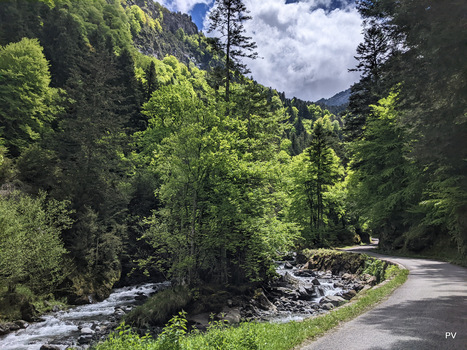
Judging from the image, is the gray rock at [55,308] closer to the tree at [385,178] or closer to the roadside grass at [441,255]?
the roadside grass at [441,255]

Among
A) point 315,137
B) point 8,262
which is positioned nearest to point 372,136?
point 315,137

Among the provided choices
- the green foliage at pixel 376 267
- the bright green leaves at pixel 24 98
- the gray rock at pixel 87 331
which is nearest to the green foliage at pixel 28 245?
the gray rock at pixel 87 331

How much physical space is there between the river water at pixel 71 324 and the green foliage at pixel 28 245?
101 inches

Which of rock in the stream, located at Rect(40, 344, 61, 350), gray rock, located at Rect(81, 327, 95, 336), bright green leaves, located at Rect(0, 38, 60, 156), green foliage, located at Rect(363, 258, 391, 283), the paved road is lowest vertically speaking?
gray rock, located at Rect(81, 327, 95, 336)

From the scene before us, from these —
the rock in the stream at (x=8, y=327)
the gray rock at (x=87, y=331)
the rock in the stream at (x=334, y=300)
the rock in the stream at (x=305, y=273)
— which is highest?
the rock in the stream at (x=334, y=300)

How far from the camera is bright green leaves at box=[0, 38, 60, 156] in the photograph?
28.6 m

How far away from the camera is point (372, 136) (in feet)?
98.8

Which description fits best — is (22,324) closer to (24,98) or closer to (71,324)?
(71,324)

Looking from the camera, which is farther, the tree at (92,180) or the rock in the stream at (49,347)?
the tree at (92,180)

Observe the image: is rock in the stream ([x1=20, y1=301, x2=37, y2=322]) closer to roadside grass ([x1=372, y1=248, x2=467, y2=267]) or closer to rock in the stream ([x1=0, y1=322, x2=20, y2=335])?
rock in the stream ([x1=0, y1=322, x2=20, y2=335])

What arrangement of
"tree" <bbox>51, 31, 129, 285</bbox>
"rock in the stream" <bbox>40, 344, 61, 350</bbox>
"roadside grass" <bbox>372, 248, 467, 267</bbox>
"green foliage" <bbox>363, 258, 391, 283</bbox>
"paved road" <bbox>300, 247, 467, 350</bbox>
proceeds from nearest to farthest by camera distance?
1. "paved road" <bbox>300, 247, 467, 350</bbox>
2. "rock in the stream" <bbox>40, 344, 61, 350</bbox>
3. "roadside grass" <bbox>372, 248, 467, 267</bbox>
4. "green foliage" <bbox>363, 258, 391, 283</bbox>
5. "tree" <bbox>51, 31, 129, 285</bbox>

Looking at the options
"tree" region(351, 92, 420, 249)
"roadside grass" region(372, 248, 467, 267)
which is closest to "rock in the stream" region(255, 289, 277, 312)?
"roadside grass" region(372, 248, 467, 267)

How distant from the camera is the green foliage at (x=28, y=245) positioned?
13.8 meters

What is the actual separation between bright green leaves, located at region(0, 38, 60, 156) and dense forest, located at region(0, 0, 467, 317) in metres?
0.17
